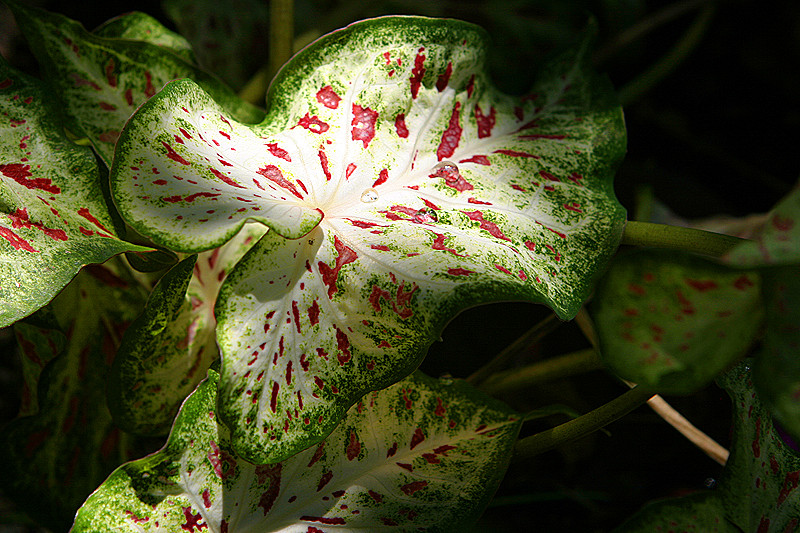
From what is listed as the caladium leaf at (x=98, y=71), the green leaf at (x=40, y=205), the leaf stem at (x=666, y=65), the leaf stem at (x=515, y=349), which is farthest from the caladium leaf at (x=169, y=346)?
the leaf stem at (x=666, y=65)

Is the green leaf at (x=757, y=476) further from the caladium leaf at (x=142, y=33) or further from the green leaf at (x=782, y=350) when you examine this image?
the caladium leaf at (x=142, y=33)

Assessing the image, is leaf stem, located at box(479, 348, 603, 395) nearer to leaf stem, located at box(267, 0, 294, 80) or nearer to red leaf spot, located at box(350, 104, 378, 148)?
red leaf spot, located at box(350, 104, 378, 148)

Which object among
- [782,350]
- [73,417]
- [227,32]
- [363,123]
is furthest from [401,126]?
[227,32]

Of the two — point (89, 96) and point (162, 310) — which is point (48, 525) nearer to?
point (162, 310)

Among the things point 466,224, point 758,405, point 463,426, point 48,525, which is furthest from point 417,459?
point 48,525

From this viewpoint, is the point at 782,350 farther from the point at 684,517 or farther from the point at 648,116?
the point at 648,116
